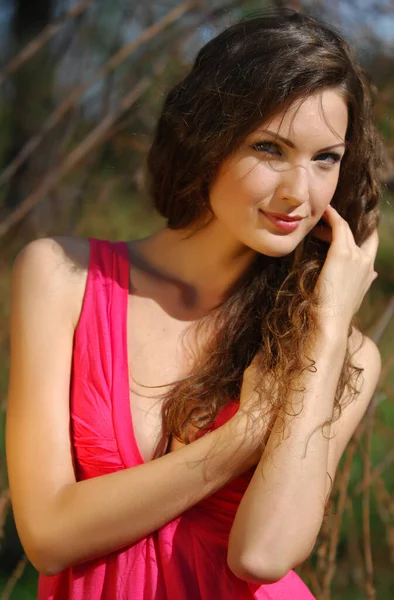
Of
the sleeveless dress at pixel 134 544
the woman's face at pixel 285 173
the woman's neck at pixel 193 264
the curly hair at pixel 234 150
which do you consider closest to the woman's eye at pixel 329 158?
the woman's face at pixel 285 173

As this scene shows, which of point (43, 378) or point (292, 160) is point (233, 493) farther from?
point (292, 160)

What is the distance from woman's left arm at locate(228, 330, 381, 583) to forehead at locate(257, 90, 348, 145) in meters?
0.41

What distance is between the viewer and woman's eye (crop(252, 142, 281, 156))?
5.99 ft

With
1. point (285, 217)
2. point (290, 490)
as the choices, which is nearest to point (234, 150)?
point (285, 217)

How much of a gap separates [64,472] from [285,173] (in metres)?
0.71

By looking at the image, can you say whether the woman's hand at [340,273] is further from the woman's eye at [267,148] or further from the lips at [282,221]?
the woman's eye at [267,148]

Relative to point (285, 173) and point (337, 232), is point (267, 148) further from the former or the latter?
point (337, 232)

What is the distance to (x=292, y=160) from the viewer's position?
1814 millimetres

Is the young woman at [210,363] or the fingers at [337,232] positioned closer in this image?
the young woman at [210,363]

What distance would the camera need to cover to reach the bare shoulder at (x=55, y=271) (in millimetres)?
1870

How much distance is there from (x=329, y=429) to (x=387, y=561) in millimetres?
2481

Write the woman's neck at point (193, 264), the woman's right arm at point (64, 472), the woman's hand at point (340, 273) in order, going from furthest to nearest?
the woman's neck at point (193, 264), the woman's hand at point (340, 273), the woman's right arm at point (64, 472)

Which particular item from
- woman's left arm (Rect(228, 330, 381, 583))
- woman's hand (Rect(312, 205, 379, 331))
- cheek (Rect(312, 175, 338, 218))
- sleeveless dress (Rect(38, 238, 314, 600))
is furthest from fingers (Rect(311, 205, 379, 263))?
sleeveless dress (Rect(38, 238, 314, 600))

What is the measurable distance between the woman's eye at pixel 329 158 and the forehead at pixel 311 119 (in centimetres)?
4
